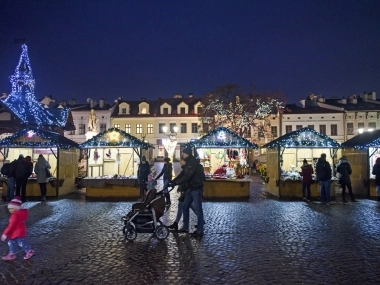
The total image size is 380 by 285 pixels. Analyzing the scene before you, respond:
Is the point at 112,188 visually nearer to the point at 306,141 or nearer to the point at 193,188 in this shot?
the point at 193,188

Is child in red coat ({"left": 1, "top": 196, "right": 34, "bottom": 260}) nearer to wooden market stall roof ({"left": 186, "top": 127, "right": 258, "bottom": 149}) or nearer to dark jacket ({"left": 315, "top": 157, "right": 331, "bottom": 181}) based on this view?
dark jacket ({"left": 315, "top": 157, "right": 331, "bottom": 181})

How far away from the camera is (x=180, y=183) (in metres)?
9.31

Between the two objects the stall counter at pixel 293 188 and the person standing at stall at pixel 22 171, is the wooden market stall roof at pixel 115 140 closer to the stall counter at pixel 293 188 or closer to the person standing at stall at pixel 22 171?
A: the person standing at stall at pixel 22 171

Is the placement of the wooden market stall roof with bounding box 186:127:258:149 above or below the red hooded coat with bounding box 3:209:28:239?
above

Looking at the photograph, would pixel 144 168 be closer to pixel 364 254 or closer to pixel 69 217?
pixel 69 217

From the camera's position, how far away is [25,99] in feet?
91.1

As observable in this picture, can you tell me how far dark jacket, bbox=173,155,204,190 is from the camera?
368 inches

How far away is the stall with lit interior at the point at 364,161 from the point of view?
712 inches

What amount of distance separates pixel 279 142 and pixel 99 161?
983 centimetres

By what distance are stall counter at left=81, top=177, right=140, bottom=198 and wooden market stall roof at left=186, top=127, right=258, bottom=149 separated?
3688 millimetres

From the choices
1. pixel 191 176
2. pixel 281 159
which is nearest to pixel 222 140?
pixel 281 159

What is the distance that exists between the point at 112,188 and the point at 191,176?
359 inches

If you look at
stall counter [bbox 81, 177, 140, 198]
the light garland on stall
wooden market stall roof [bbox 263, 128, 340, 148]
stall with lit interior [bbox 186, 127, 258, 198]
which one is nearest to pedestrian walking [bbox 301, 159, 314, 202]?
Result: wooden market stall roof [bbox 263, 128, 340, 148]

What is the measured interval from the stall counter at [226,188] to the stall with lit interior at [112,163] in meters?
3.22
